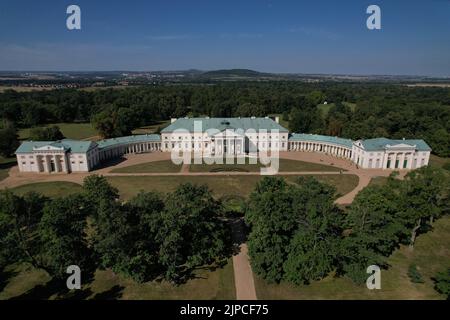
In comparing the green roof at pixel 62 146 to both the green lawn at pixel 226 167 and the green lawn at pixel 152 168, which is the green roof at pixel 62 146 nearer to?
the green lawn at pixel 152 168

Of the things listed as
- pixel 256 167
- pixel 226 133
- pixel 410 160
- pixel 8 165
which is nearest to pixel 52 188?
pixel 8 165

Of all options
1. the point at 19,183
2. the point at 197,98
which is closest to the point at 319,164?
the point at 19,183

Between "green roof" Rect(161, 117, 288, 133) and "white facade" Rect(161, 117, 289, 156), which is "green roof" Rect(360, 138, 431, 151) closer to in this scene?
"white facade" Rect(161, 117, 289, 156)

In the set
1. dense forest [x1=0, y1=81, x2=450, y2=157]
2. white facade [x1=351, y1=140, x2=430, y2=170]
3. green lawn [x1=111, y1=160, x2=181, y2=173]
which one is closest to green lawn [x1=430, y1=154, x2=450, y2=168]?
dense forest [x1=0, y1=81, x2=450, y2=157]

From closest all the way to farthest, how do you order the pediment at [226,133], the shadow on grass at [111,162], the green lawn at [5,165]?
the green lawn at [5,165] < the shadow on grass at [111,162] < the pediment at [226,133]

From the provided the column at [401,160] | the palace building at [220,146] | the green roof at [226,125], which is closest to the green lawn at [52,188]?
the palace building at [220,146]

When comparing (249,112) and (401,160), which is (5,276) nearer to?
(401,160)
